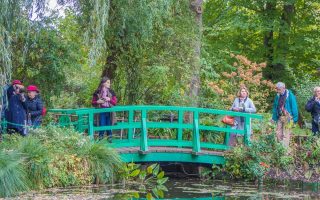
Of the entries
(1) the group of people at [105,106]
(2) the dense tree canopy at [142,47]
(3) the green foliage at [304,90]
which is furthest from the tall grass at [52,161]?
A: (3) the green foliage at [304,90]

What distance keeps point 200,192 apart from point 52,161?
2.73m

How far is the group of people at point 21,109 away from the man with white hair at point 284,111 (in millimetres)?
4941

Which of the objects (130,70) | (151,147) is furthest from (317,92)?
(130,70)

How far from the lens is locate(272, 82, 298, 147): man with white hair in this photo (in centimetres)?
1446

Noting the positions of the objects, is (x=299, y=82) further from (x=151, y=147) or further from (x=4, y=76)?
(x=4, y=76)

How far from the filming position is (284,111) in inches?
571

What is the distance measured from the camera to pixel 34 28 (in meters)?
13.5

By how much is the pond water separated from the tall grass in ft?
0.89

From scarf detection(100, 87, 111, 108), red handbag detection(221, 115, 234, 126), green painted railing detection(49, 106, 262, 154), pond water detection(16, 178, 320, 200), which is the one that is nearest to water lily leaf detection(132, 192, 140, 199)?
pond water detection(16, 178, 320, 200)

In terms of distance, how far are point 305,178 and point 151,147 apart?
131 inches

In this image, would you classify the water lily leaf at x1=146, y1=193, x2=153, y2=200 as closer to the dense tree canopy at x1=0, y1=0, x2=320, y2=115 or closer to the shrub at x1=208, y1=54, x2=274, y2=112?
the dense tree canopy at x1=0, y1=0, x2=320, y2=115

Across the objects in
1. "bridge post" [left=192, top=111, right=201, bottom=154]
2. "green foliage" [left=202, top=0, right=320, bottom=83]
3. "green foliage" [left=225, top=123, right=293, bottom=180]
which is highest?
"green foliage" [left=202, top=0, right=320, bottom=83]

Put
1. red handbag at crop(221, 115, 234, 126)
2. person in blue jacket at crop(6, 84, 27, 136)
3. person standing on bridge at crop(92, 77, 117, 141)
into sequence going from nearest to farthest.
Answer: person in blue jacket at crop(6, 84, 27, 136)
person standing on bridge at crop(92, 77, 117, 141)
red handbag at crop(221, 115, 234, 126)

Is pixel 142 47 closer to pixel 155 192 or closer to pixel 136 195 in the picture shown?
pixel 155 192
